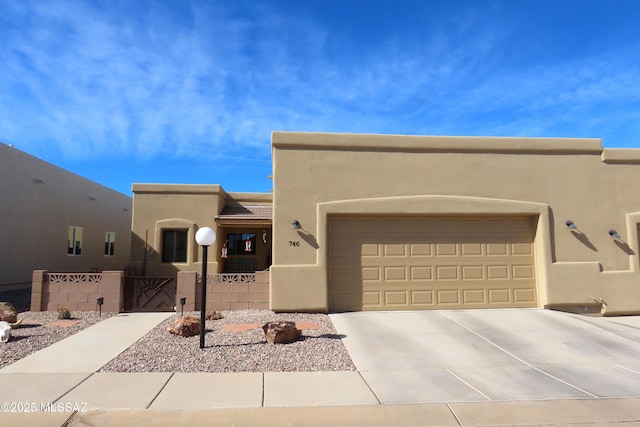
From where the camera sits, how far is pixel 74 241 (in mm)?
22062

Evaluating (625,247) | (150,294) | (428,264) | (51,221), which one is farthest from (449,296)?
(51,221)

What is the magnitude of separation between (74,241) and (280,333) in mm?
18507

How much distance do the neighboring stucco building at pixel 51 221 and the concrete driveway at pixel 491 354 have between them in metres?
14.4

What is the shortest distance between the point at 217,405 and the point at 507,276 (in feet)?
28.4

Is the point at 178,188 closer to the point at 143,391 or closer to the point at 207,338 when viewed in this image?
the point at 207,338

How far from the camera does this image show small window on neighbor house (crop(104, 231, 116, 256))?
25.6 m

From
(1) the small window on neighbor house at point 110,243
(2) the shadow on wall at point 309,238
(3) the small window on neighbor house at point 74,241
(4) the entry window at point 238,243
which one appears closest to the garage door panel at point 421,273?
(2) the shadow on wall at point 309,238

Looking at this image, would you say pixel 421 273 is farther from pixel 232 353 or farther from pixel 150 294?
pixel 150 294

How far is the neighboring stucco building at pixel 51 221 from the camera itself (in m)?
17.1

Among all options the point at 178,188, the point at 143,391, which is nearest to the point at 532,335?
the point at 143,391

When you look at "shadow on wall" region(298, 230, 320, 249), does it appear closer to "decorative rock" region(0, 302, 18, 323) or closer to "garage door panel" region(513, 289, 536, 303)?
"garage door panel" region(513, 289, 536, 303)

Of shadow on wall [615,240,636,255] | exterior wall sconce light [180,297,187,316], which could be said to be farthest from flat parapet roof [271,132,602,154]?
exterior wall sconce light [180,297,187,316]

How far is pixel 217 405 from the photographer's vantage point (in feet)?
17.2

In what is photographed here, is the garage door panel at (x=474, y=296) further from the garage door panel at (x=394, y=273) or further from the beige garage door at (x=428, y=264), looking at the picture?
the garage door panel at (x=394, y=273)
